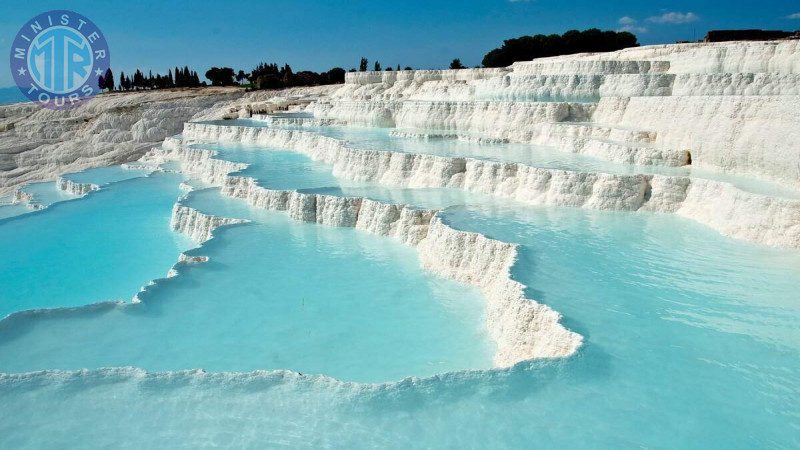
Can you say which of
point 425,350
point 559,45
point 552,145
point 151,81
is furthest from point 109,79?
point 425,350

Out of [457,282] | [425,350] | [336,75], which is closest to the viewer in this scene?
[425,350]

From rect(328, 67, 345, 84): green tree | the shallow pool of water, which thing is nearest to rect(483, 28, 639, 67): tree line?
rect(328, 67, 345, 84): green tree

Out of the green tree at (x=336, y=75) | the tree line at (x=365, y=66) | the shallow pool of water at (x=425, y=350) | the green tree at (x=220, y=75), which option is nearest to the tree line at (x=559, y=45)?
the tree line at (x=365, y=66)

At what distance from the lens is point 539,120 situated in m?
14.1

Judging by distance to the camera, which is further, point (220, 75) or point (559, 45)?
point (220, 75)

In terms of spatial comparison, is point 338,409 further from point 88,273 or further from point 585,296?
point 88,273

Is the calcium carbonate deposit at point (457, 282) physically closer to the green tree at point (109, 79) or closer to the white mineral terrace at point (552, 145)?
the white mineral terrace at point (552, 145)

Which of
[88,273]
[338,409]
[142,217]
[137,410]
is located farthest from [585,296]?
[142,217]

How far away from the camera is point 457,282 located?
7508 mm

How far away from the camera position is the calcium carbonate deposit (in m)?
3.77

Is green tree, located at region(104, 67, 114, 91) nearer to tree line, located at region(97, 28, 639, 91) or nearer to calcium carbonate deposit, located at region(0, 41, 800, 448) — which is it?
tree line, located at region(97, 28, 639, 91)

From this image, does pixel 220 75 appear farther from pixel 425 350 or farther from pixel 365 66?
pixel 425 350

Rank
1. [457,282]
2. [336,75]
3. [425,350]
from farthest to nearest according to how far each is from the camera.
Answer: [336,75] → [457,282] → [425,350]

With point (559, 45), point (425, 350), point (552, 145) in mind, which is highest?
point (559, 45)
